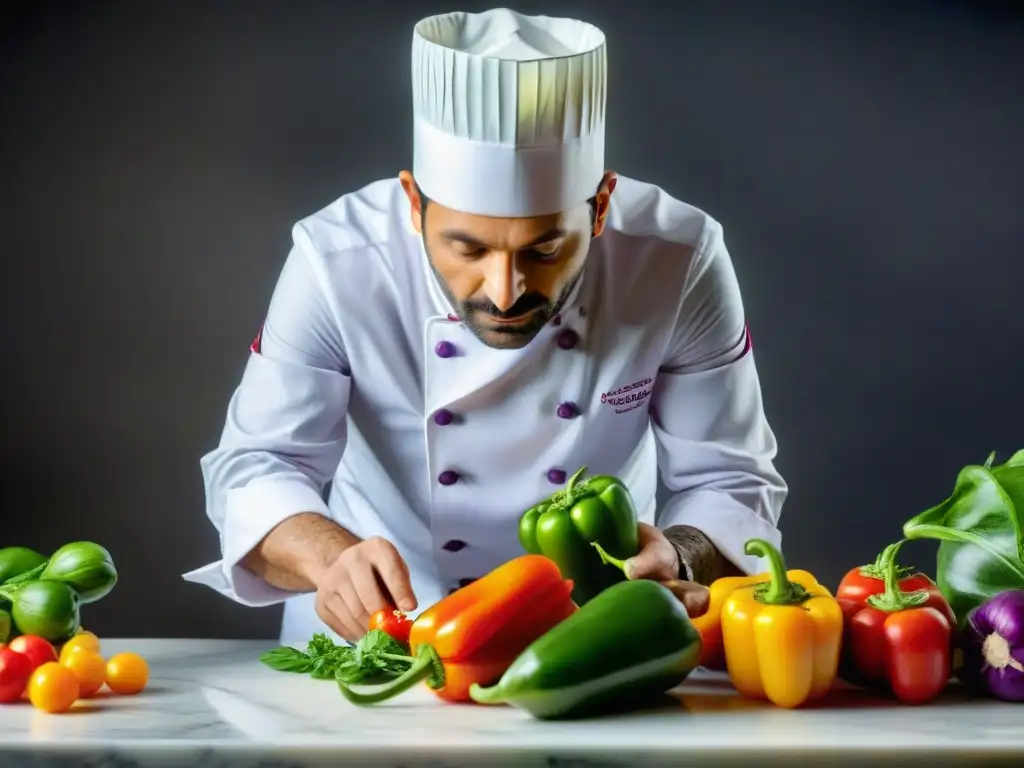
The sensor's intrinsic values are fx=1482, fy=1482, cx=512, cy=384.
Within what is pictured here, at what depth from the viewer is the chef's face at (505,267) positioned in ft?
6.52

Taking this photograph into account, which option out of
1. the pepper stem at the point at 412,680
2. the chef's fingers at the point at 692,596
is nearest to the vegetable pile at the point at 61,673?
the pepper stem at the point at 412,680

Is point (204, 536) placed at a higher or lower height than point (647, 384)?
lower

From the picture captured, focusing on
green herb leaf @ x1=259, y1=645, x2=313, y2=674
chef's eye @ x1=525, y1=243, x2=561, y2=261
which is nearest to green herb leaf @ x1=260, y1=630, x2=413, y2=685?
green herb leaf @ x1=259, y1=645, x2=313, y2=674

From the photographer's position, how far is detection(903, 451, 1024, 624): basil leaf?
1725 mm

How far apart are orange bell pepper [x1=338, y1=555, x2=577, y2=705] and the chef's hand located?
17 cm

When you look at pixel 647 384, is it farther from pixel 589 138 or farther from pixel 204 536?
pixel 204 536

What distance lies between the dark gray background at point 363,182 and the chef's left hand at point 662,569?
1924 millimetres

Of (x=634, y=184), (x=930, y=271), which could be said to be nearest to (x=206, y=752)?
(x=634, y=184)

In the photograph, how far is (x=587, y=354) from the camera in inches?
91.0

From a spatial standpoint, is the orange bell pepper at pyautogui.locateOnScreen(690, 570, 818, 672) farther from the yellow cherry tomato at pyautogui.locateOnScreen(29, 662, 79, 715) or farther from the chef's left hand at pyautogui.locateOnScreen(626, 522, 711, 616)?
the yellow cherry tomato at pyautogui.locateOnScreen(29, 662, 79, 715)

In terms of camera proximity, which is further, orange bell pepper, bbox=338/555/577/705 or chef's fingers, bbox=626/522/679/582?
chef's fingers, bbox=626/522/679/582

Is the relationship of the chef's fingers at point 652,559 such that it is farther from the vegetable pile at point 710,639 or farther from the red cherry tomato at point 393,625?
the red cherry tomato at point 393,625

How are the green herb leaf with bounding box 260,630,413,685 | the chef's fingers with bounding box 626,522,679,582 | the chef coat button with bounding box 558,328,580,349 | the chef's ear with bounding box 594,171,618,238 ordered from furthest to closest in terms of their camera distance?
the chef coat button with bounding box 558,328,580,349 < the chef's ear with bounding box 594,171,618,238 < the chef's fingers with bounding box 626,522,679,582 < the green herb leaf with bounding box 260,630,413,685

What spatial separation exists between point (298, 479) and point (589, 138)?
2.20ft
